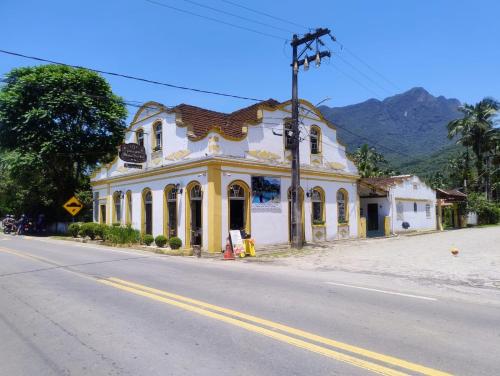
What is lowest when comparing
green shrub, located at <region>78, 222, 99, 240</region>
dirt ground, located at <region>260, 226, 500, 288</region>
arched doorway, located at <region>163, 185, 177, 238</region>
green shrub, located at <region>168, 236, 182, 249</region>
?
dirt ground, located at <region>260, 226, 500, 288</region>

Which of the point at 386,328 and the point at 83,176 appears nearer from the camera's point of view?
the point at 386,328

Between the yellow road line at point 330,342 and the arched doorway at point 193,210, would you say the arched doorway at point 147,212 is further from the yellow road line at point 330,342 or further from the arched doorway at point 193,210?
the yellow road line at point 330,342

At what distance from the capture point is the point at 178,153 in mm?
22094

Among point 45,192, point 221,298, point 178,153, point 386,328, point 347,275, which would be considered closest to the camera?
point 386,328

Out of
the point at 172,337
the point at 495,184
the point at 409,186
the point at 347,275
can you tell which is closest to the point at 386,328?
the point at 172,337

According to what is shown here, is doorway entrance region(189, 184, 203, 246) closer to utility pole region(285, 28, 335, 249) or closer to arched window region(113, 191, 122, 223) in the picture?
utility pole region(285, 28, 335, 249)

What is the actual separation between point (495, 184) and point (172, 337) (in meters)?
61.1

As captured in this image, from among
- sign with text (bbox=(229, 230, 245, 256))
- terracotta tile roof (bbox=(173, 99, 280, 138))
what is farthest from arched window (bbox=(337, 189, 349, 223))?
sign with text (bbox=(229, 230, 245, 256))

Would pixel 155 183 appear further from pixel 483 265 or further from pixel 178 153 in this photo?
pixel 483 265

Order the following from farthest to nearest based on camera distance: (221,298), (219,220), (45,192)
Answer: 1. (45,192)
2. (219,220)
3. (221,298)

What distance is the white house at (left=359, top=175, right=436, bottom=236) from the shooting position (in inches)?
1202

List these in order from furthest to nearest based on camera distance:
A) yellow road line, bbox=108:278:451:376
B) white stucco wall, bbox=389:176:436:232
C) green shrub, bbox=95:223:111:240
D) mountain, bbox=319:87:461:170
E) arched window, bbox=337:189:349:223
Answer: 1. mountain, bbox=319:87:461:170
2. white stucco wall, bbox=389:176:436:232
3. arched window, bbox=337:189:349:223
4. green shrub, bbox=95:223:111:240
5. yellow road line, bbox=108:278:451:376

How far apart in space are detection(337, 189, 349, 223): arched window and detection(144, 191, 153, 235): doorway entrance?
447 inches

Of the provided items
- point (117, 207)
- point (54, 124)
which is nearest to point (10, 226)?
point (54, 124)
